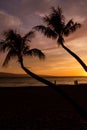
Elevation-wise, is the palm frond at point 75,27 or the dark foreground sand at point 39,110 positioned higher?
the palm frond at point 75,27

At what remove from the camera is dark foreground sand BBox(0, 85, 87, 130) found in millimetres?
15031

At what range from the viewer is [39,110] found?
20469 millimetres

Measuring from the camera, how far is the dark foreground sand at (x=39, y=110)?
1503 centimetres

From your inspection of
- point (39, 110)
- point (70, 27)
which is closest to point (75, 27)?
point (70, 27)

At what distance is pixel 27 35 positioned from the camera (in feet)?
48.5

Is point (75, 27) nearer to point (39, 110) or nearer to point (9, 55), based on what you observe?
point (9, 55)

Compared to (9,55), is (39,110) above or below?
below

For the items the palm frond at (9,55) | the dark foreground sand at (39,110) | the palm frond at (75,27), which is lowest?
the dark foreground sand at (39,110)

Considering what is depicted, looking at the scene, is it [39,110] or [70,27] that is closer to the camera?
[70,27]

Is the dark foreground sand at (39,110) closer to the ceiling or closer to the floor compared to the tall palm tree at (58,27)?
closer to the floor

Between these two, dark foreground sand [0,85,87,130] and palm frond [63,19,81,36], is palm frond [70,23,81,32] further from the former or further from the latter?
dark foreground sand [0,85,87,130]

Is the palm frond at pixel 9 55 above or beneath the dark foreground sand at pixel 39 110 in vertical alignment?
above

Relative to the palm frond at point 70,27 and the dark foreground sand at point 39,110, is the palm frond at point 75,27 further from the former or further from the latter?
the dark foreground sand at point 39,110

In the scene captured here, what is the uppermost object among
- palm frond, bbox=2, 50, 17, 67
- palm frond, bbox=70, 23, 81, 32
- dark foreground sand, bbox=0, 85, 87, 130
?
palm frond, bbox=70, 23, 81, 32
